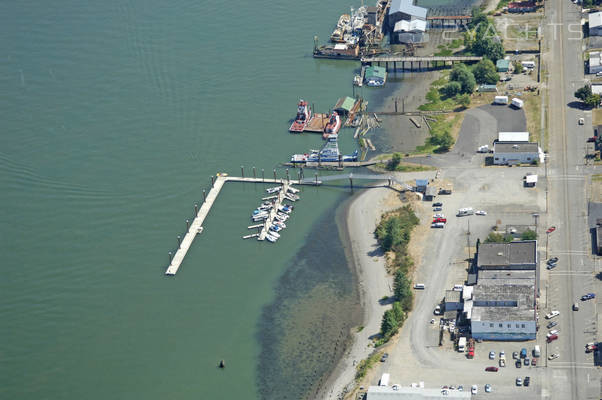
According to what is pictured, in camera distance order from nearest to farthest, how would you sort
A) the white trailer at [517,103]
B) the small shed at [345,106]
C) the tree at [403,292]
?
the tree at [403,292], the white trailer at [517,103], the small shed at [345,106]

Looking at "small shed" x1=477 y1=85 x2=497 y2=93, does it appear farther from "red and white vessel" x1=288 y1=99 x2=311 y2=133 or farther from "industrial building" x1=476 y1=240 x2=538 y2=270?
"industrial building" x1=476 y1=240 x2=538 y2=270

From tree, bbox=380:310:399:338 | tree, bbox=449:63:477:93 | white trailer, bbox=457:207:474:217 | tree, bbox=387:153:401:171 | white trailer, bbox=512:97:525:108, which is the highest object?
tree, bbox=449:63:477:93

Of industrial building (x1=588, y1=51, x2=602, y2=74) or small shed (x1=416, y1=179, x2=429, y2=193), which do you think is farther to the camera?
industrial building (x1=588, y1=51, x2=602, y2=74)

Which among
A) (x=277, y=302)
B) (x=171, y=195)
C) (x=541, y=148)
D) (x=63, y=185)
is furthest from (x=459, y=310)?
(x=63, y=185)

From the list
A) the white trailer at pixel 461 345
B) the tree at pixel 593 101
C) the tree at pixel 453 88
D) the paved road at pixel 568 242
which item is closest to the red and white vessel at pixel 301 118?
the tree at pixel 453 88

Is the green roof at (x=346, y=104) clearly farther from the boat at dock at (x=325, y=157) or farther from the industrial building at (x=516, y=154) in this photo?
the industrial building at (x=516, y=154)

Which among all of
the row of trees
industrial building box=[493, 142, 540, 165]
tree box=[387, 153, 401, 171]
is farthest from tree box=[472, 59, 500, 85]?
the row of trees

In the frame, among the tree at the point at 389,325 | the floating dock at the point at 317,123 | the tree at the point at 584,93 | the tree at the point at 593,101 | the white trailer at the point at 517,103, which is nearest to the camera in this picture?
the tree at the point at 389,325
